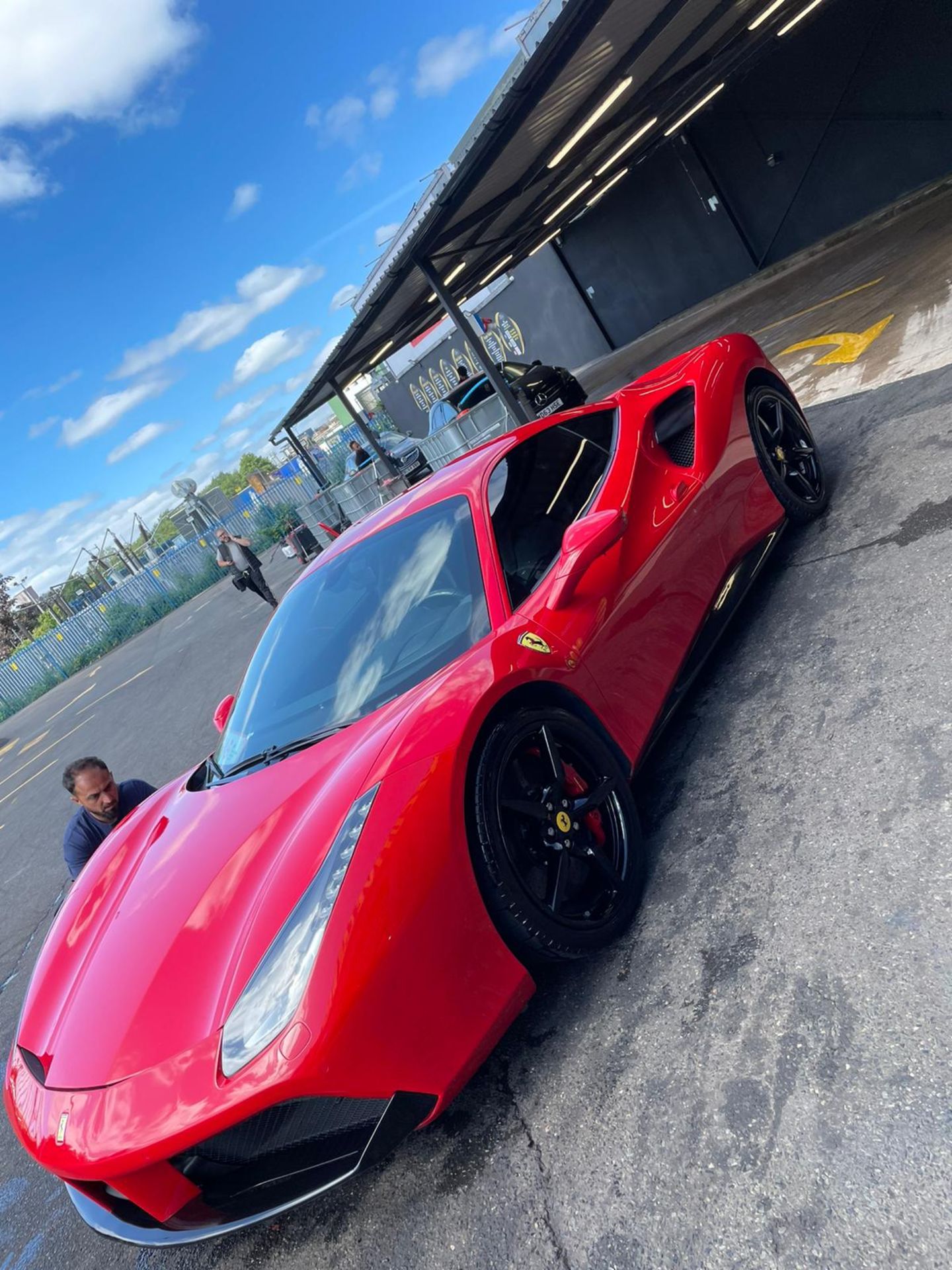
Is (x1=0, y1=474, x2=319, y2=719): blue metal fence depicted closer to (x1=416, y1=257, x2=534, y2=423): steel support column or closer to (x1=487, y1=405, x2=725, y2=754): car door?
(x1=416, y1=257, x2=534, y2=423): steel support column

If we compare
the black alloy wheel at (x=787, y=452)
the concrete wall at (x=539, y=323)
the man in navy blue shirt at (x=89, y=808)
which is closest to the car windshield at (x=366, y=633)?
the man in navy blue shirt at (x=89, y=808)

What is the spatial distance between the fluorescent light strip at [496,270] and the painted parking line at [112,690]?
11.7 meters

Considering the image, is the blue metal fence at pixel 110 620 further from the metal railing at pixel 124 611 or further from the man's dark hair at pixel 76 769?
the man's dark hair at pixel 76 769

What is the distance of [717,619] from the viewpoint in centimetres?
358

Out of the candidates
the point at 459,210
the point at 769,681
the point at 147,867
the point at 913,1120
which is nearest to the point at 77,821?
the point at 147,867

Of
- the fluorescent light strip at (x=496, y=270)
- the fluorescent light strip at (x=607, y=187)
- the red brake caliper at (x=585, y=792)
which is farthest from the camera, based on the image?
the fluorescent light strip at (x=496, y=270)

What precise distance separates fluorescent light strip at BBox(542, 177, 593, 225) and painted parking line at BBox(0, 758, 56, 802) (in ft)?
43.1

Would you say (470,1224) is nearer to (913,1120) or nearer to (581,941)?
(581,941)

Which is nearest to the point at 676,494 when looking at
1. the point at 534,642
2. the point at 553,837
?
the point at 534,642

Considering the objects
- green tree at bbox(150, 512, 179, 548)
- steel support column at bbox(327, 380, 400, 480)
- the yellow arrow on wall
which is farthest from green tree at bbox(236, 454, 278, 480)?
the yellow arrow on wall

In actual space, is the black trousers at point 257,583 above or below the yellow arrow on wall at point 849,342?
above

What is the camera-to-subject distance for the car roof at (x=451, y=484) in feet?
11.1

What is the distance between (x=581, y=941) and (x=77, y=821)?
312cm

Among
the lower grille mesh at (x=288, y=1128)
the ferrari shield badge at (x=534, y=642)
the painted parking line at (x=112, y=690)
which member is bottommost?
the lower grille mesh at (x=288, y=1128)
